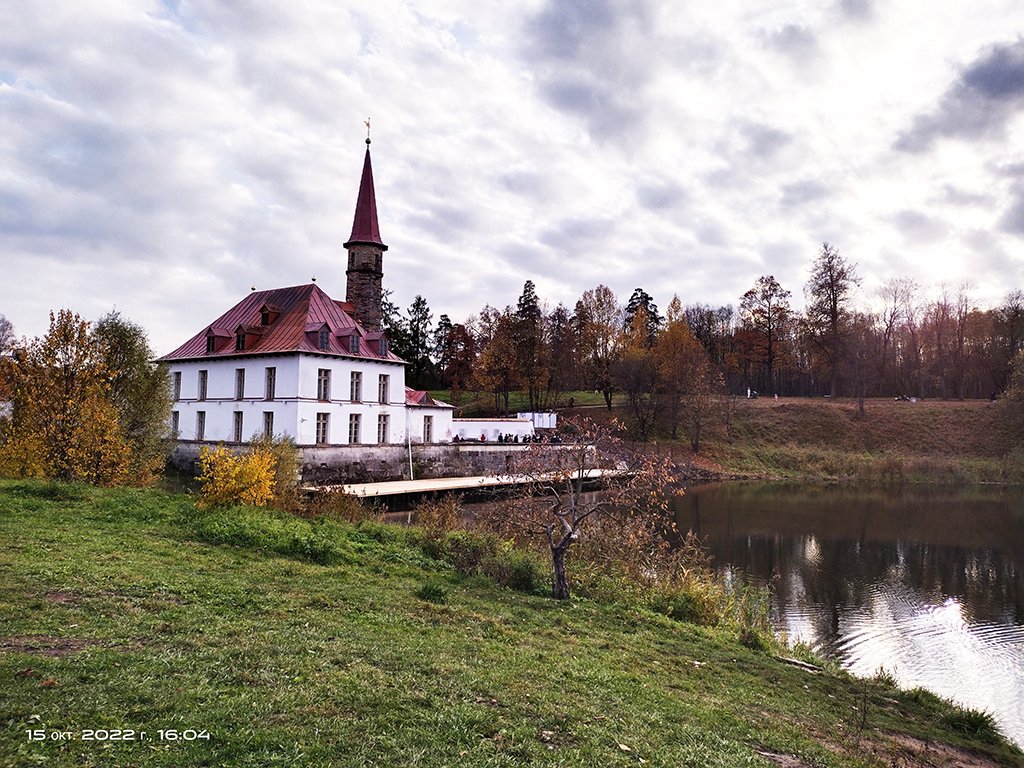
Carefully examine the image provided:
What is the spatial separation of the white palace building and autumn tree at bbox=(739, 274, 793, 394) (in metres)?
39.6

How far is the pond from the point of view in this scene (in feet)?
40.2

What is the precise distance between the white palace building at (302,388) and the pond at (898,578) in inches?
632

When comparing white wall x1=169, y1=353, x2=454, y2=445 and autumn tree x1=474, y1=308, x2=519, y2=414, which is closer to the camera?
white wall x1=169, y1=353, x2=454, y2=445

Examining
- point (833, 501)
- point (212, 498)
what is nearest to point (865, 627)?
point (212, 498)

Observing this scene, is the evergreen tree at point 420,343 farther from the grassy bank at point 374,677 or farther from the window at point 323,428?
the grassy bank at point 374,677

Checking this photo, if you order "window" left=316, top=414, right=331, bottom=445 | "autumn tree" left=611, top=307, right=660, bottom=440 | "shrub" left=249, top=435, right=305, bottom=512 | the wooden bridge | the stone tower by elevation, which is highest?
the stone tower

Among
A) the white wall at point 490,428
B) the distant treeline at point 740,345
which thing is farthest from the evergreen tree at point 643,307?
the white wall at point 490,428

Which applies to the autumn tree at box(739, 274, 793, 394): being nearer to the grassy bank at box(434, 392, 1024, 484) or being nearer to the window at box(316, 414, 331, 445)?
the grassy bank at box(434, 392, 1024, 484)

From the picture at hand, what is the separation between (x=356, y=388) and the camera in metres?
34.7

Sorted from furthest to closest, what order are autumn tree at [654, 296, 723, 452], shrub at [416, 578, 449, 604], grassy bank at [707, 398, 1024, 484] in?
autumn tree at [654, 296, 723, 452] → grassy bank at [707, 398, 1024, 484] → shrub at [416, 578, 449, 604]

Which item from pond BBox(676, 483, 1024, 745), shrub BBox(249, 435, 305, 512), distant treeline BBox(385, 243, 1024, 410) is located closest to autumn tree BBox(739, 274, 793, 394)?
distant treeline BBox(385, 243, 1024, 410)

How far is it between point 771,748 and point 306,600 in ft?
19.6

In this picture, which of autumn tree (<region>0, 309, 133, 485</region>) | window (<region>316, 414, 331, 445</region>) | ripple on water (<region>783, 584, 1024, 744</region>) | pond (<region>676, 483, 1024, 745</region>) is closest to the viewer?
ripple on water (<region>783, 584, 1024, 744</region>)

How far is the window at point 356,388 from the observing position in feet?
113
